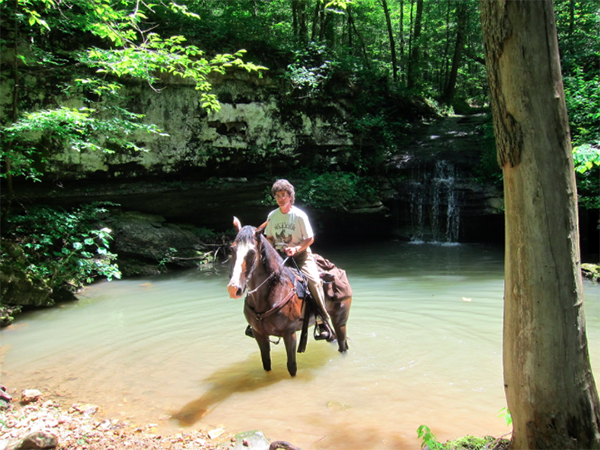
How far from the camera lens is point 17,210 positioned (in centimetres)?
1022

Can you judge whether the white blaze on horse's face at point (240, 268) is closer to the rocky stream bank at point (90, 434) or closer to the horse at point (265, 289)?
the horse at point (265, 289)

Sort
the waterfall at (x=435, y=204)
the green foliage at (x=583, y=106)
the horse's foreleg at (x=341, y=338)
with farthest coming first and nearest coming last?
the waterfall at (x=435, y=204) → the green foliage at (x=583, y=106) → the horse's foreleg at (x=341, y=338)

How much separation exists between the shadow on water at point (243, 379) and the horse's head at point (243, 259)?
1411mm

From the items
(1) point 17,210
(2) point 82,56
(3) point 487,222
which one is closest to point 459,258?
(3) point 487,222

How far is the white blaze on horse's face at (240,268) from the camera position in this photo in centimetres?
358

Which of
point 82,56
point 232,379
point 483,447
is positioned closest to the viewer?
point 483,447

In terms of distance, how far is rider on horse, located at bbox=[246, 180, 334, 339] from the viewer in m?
4.77

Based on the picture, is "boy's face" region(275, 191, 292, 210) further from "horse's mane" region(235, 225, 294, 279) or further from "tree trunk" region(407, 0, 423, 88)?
"tree trunk" region(407, 0, 423, 88)

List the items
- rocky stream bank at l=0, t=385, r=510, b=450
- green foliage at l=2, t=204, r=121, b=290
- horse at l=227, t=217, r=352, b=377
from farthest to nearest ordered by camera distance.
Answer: green foliage at l=2, t=204, r=121, b=290 → horse at l=227, t=217, r=352, b=377 → rocky stream bank at l=0, t=385, r=510, b=450

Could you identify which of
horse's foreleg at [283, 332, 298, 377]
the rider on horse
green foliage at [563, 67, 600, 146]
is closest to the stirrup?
the rider on horse

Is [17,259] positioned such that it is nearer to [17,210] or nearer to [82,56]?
[17,210]

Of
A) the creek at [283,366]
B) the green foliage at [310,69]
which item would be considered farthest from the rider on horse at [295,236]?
the green foliage at [310,69]

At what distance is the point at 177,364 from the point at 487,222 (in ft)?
43.1

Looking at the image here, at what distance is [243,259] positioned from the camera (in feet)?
12.4
